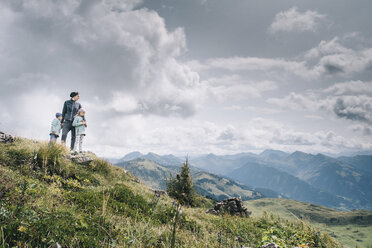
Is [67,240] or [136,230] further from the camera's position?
[136,230]

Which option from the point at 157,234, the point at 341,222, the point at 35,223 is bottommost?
the point at 341,222

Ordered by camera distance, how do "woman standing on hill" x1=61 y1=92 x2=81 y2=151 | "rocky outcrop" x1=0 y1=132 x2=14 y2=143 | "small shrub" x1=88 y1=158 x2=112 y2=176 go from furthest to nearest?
"woman standing on hill" x1=61 y1=92 x2=81 y2=151 → "small shrub" x1=88 y1=158 x2=112 y2=176 → "rocky outcrop" x1=0 y1=132 x2=14 y2=143

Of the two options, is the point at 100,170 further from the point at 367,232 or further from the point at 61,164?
the point at 367,232

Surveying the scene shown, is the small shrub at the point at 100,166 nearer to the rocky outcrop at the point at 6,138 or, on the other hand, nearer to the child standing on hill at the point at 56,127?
the child standing on hill at the point at 56,127

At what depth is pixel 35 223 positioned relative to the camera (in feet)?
10.1

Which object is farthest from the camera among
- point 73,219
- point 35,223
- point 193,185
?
point 193,185

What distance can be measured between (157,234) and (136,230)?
0.55 metres

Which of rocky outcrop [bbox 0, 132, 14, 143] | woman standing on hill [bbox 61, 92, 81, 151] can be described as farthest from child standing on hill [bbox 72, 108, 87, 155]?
rocky outcrop [bbox 0, 132, 14, 143]

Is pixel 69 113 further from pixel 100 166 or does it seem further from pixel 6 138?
pixel 100 166

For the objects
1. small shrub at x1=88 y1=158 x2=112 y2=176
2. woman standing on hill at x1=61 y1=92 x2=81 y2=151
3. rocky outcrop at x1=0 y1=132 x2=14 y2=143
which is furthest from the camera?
woman standing on hill at x1=61 y1=92 x2=81 y2=151

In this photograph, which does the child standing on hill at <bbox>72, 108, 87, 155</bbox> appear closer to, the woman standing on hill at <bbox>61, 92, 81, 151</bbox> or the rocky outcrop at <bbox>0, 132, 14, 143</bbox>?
the woman standing on hill at <bbox>61, 92, 81, 151</bbox>

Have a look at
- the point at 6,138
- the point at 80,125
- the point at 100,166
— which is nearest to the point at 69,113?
the point at 80,125

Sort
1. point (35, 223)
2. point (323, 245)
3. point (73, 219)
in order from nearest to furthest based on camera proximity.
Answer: point (35, 223) → point (73, 219) → point (323, 245)

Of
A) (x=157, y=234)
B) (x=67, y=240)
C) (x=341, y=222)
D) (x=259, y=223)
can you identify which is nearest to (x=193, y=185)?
(x=259, y=223)
